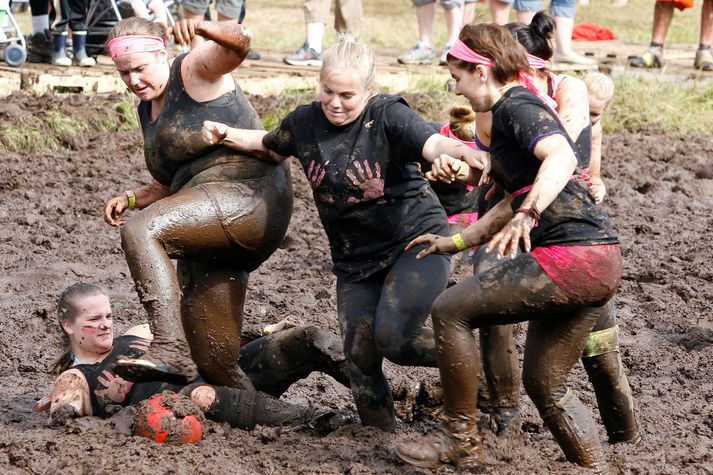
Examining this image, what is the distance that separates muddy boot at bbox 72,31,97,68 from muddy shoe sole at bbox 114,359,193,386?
7016 millimetres

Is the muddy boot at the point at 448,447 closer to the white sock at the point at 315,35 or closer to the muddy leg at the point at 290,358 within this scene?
the muddy leg at the point at 290,358

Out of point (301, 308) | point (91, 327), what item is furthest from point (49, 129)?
point (91, 327)

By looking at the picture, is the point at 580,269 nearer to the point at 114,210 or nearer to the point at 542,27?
the point at 542,27

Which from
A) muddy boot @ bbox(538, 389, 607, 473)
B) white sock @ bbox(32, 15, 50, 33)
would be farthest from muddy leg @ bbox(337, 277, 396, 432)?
white sock @ bbox(32, 15, 50, 33)

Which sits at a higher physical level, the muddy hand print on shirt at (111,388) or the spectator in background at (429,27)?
the spectator in background at (429,27)

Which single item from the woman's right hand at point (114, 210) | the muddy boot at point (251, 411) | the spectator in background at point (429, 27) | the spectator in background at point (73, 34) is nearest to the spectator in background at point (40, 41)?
the spectator in background at point (73, 34)

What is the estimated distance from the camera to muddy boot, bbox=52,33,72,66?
→ 36.8 ft

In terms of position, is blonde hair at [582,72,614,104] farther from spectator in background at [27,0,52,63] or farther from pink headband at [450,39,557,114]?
spectator in background at [27,0,52,63]

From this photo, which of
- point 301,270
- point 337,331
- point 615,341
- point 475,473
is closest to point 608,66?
point 301,270

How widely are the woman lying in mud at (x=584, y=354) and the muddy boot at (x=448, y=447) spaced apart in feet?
1.90

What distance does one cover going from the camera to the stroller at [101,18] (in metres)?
11.1

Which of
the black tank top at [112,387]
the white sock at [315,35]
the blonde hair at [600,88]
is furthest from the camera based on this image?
the white sock at [315,35]

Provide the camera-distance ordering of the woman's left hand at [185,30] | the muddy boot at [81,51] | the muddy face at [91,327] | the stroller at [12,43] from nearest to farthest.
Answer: the woman's left hand at [185,30] < the muddy face at [91,327] < the stroller at [12,43] < the muddy boot at [81,51]

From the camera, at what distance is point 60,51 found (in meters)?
11.3
